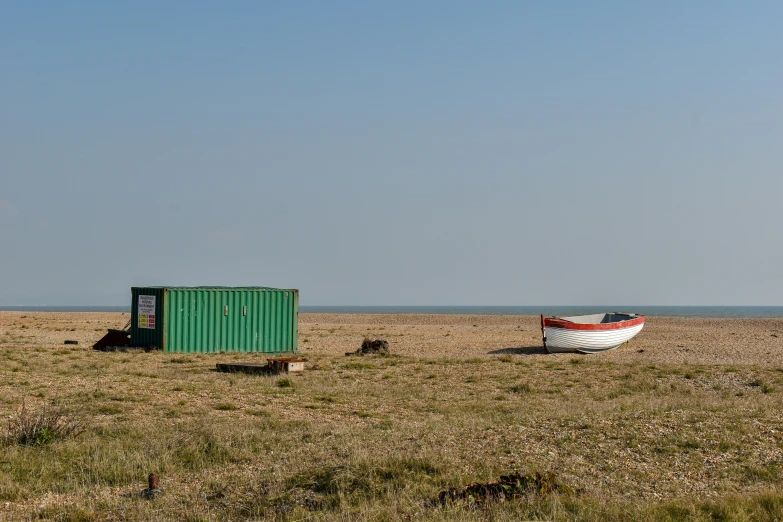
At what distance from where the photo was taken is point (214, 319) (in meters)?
30.0

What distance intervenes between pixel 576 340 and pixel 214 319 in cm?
1438

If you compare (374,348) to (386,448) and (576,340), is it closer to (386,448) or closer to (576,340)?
(576,340)

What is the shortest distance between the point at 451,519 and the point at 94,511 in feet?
12.5

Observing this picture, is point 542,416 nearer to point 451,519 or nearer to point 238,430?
point 238,430

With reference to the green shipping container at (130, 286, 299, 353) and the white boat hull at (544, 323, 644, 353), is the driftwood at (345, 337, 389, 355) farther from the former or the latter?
the white boat hull at (544, 323, 644, 353)

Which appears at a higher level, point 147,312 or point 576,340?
point 147,312

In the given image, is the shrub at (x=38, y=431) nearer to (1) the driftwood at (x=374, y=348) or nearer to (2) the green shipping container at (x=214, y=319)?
(2) the green shipping container at (x=214, y=319)

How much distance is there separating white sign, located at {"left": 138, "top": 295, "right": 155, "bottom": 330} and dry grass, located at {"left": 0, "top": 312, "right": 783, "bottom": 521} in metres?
9.03

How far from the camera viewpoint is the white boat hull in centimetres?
3088

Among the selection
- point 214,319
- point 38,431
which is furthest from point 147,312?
A: point 38,431

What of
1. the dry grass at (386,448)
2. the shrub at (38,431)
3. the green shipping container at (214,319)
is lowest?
the dry grass at (386,448)

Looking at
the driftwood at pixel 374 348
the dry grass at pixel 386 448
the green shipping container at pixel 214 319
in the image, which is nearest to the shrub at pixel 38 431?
the dry grass at pixel 386 448

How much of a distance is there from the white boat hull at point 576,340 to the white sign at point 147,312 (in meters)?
15.3

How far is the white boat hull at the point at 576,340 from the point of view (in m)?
30.9
